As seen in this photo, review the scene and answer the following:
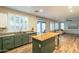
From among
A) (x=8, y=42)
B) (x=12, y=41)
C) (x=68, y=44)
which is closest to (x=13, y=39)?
(x=12, y=41)

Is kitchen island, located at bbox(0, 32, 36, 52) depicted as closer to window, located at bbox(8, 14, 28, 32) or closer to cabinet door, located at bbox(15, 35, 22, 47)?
cabinet door, located at bbox(15, 35, 22, 47)

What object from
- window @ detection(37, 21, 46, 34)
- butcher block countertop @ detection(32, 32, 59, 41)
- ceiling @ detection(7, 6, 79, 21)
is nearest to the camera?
ceiling @ detection(7, 6, 79, 21)

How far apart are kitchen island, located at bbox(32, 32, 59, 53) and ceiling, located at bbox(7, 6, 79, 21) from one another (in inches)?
17.7

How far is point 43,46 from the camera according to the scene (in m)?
2.61

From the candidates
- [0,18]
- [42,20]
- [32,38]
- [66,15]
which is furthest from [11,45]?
[66,15]

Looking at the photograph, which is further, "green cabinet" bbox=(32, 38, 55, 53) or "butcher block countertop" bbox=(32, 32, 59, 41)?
A: "butcher block countertop" bbox=(32, 32, 59, 41)

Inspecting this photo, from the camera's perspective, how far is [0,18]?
2.39 metres

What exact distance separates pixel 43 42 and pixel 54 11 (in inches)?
30.3

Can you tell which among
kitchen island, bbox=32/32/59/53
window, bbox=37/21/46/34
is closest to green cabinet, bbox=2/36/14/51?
kitchen island, bbox=32/32/59/53

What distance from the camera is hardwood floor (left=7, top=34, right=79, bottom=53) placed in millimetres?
2400

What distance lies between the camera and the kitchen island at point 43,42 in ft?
8.06

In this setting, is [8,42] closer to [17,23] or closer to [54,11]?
[17,23]

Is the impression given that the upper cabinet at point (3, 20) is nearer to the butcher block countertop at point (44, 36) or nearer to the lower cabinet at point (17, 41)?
the lower cabinet at point (17, 41)
